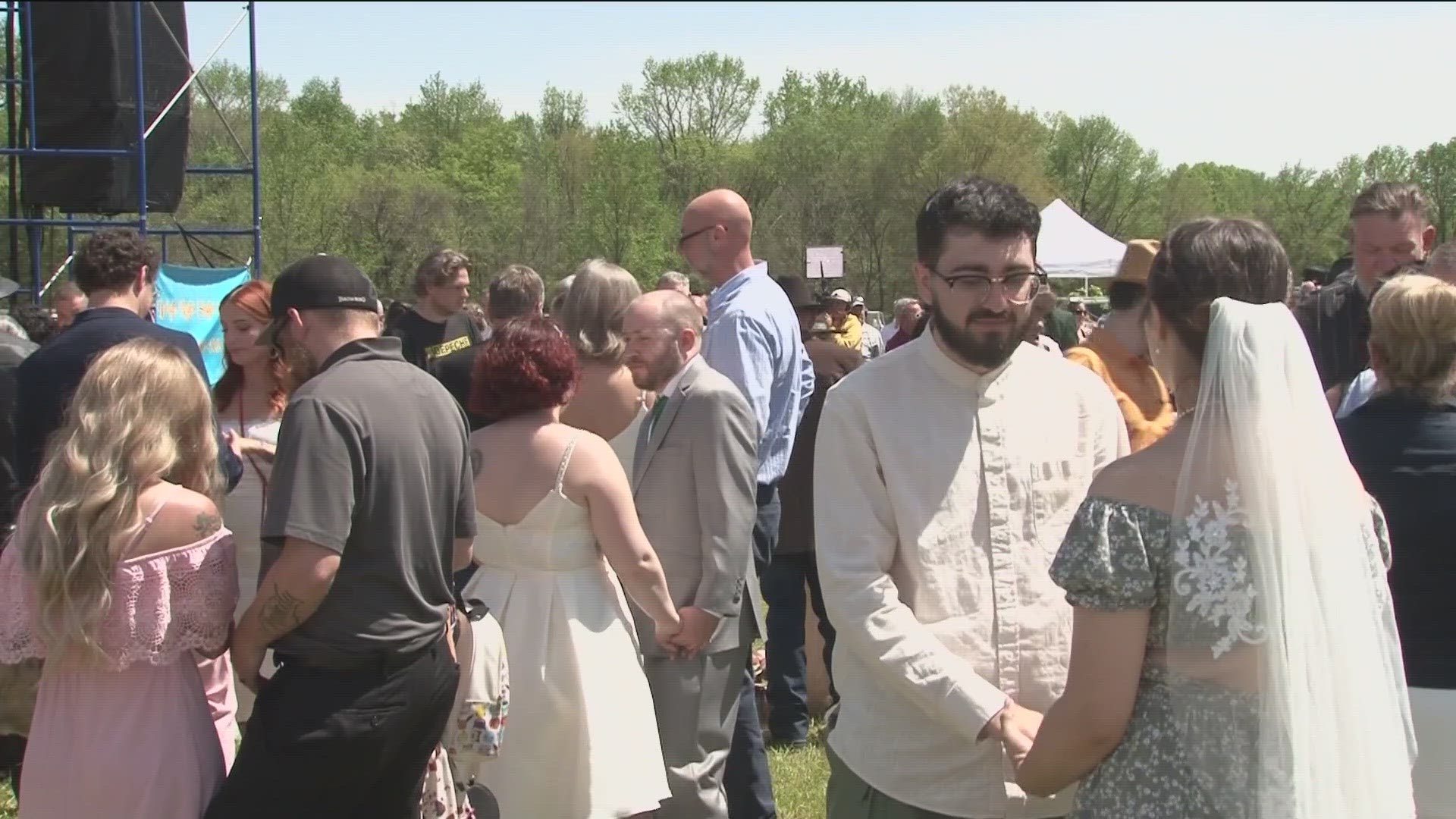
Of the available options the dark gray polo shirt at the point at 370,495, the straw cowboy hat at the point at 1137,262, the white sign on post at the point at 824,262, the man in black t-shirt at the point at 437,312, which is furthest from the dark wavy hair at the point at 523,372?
the white sign on post at the point at 824,262

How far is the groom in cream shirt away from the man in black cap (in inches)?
39.7

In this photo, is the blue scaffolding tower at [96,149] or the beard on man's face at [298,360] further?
the blue scaffolding tower at [96,149]

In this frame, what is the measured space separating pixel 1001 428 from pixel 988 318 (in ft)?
0.71

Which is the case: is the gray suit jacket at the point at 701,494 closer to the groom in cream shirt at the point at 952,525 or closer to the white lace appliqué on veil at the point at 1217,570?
the groom in cream shirt at the point at 952,525

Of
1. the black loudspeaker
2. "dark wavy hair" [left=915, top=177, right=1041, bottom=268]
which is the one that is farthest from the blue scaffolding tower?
"dark wavy hair" [left=915, top=177, right=1041, bottom=268]

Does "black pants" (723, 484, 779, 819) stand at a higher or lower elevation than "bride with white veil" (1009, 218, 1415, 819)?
lower

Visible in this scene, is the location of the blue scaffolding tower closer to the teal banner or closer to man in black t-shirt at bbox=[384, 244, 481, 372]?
the teal banner

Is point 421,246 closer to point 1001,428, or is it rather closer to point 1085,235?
point 1085,235

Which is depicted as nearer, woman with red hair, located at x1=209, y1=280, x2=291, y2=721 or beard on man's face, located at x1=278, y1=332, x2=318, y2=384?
beard on man's face, located at x1=278, y1=332, x2=318, y2=384

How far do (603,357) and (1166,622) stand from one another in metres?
2.64

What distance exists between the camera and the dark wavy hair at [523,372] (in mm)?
3766

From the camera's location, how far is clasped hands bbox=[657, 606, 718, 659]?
4.04 metres

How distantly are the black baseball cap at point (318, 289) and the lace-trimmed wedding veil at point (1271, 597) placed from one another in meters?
2.02

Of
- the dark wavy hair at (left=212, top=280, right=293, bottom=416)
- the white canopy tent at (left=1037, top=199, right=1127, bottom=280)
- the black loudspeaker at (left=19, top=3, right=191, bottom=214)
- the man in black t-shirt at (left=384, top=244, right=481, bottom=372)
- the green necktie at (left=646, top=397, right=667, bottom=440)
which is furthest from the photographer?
the white canopy tent at (left=1037, top=199, right=1127, bottom=280)
